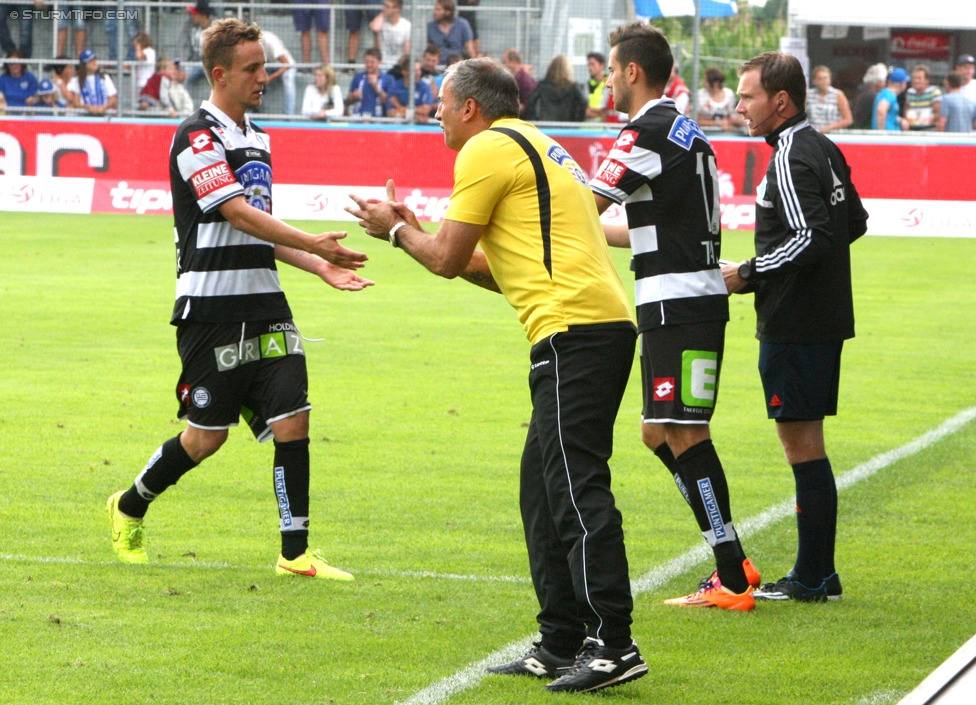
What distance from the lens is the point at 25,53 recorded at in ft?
88.5

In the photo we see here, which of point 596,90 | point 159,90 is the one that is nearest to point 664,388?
point 596,90

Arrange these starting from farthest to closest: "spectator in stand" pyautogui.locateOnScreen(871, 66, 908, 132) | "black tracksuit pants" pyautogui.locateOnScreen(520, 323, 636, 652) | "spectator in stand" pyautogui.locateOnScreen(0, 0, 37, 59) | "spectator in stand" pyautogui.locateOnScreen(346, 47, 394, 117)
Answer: "spectator in stand" pyautogui.locateOnScreen(0, 0, 37, 59) < "spectator in stand" pyautogui.locateOnScreen(346, 47, 394, 117) < "spectator in stand" pyautogui.locateOnScreen(871, 66, 908, 132) < "black tracksuit pants" pyautogui.locateOnScreen(520, 323, 636, 652)

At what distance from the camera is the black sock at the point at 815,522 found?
592 cm

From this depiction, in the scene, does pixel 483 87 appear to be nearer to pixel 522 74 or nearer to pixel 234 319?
pixel 234 319

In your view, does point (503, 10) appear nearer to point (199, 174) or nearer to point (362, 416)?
point (362, 416)

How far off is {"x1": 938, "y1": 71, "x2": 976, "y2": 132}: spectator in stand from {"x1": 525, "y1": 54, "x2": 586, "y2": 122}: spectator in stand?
566 cm

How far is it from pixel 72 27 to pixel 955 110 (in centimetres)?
1550

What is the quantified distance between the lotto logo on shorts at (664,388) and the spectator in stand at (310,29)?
69.4ft

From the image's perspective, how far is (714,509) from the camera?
5.75 metres

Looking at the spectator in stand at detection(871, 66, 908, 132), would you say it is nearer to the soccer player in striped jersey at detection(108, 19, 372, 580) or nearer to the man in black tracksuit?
the man in black tracksuit

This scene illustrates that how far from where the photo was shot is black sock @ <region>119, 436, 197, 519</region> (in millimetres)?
6297

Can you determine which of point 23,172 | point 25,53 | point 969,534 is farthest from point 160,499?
point 25,53

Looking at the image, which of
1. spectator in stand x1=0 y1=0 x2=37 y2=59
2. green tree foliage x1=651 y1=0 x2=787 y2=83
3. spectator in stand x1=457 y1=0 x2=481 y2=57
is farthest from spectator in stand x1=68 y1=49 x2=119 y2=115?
green tree foliage x1=651 y1=0 x2=787 y2=83

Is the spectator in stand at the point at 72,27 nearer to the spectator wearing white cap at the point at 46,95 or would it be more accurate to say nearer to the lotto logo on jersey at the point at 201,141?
the spectator wearing white cap at the point at 46,95
